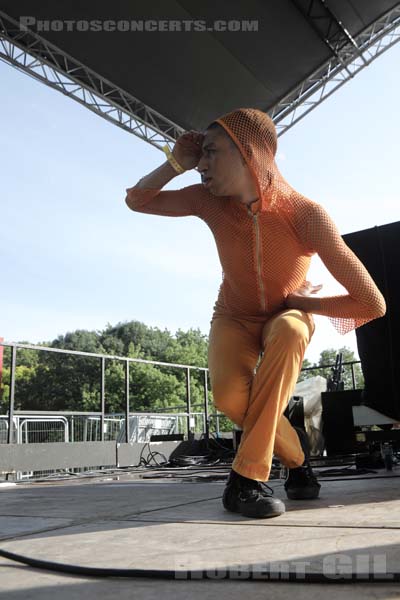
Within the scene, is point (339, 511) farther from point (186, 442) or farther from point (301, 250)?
point (186, 442)

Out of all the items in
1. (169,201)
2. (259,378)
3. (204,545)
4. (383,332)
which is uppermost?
(169,201)

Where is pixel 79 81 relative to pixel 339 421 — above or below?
above

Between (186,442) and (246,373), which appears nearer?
(246,373)

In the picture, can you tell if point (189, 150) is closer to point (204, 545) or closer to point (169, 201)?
point (169, 201)

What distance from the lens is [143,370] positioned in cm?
3391

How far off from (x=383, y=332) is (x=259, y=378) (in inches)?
58.2

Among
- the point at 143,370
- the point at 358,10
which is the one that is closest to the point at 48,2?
the point at 358,10

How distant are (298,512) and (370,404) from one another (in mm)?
1585

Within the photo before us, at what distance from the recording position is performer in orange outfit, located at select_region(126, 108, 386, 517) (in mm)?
1697

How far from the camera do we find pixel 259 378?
174 centimetres

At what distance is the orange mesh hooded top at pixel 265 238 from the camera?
5.67 ft

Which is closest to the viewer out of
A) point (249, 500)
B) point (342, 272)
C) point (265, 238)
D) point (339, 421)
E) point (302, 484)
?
point (249, 500)

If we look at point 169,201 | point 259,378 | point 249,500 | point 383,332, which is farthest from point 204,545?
point 383,332

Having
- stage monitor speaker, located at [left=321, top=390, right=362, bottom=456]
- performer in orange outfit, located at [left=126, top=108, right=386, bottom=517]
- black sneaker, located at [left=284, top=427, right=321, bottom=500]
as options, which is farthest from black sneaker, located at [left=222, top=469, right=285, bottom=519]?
stage monitor speaker, located at [left=321, top=390, right=362, bottom=456]
